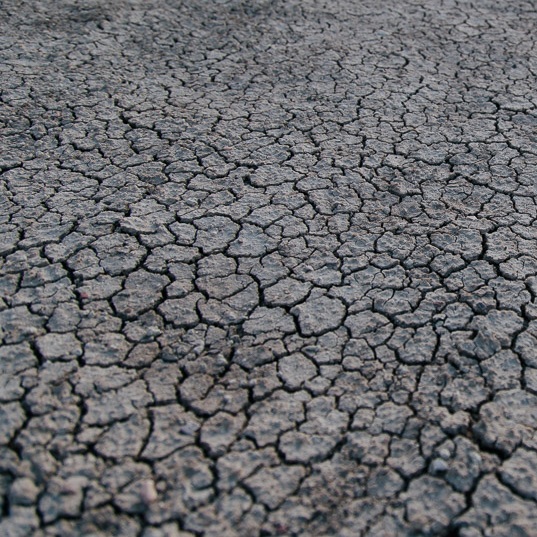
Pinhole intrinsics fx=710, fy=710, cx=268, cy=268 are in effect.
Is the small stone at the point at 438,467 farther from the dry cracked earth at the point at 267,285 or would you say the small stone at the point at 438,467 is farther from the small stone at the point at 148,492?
the small stone at the point at 148,492

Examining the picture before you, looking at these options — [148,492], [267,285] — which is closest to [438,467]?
[148,492]

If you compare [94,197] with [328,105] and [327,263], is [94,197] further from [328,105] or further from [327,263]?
[328,105]

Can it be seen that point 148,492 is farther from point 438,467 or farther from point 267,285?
point 267,285

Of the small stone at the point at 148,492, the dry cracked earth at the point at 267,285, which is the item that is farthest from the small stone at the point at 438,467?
the small stone at the point at 148,492

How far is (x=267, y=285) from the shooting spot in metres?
3.40

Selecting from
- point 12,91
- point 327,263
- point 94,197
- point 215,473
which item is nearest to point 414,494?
point 215,473

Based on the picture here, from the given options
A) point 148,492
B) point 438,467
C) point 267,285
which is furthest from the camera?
point 267,285

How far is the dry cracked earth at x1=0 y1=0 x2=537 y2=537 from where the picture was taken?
2512mm

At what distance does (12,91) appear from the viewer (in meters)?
4.94

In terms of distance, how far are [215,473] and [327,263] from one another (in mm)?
1338

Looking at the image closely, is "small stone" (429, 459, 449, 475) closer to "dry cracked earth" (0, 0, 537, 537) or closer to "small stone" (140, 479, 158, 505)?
"dry cracked earth" (0, 0, 537, 537)

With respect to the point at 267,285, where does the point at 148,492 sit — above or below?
below

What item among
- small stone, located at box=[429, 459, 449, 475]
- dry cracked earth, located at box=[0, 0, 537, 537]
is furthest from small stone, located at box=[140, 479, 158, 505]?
small stone, located at box=[429, 459, 449, 475]

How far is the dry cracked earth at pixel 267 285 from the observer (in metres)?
2.51
